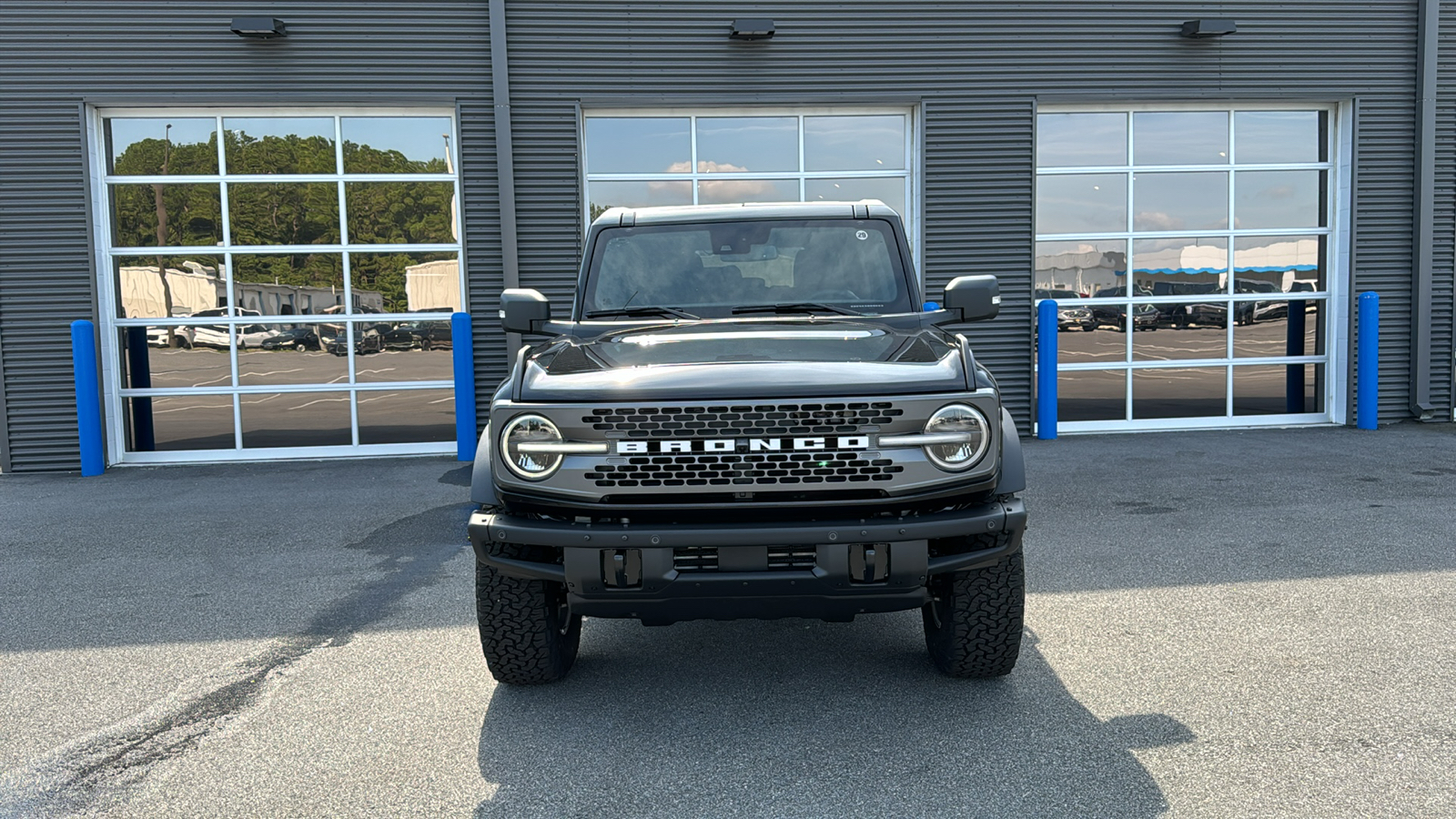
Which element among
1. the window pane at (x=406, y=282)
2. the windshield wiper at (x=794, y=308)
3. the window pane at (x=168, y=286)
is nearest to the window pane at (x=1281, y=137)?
the window pane at (x=406, y=282)

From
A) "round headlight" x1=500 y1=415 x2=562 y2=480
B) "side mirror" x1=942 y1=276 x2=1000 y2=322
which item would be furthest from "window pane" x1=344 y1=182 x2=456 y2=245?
"round headlight" x1=500 y1=415 x2=562 y2=480

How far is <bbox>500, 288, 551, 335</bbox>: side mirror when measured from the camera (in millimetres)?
4781

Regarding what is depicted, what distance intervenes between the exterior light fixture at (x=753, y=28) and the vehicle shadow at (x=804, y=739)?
791 centimetres

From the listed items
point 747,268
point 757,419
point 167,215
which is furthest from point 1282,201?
point 167,215

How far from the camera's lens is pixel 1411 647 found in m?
4.39

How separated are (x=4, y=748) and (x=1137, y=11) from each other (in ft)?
37.8

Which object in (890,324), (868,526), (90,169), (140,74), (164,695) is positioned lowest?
(164,695)

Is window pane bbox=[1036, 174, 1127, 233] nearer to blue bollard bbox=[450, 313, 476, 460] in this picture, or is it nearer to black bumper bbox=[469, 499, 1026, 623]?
blue bollard bbox=[450, 313, 476, 460]

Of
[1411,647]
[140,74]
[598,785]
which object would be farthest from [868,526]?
[140,74]

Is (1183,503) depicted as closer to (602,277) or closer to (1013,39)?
(602,277)

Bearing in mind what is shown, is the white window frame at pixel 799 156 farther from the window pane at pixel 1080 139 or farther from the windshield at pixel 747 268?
the windshield at pixel 747 268

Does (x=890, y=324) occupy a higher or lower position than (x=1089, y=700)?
higher

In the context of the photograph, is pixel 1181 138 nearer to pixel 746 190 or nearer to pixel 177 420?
pixel 746 190

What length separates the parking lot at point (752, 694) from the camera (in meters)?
3.26
